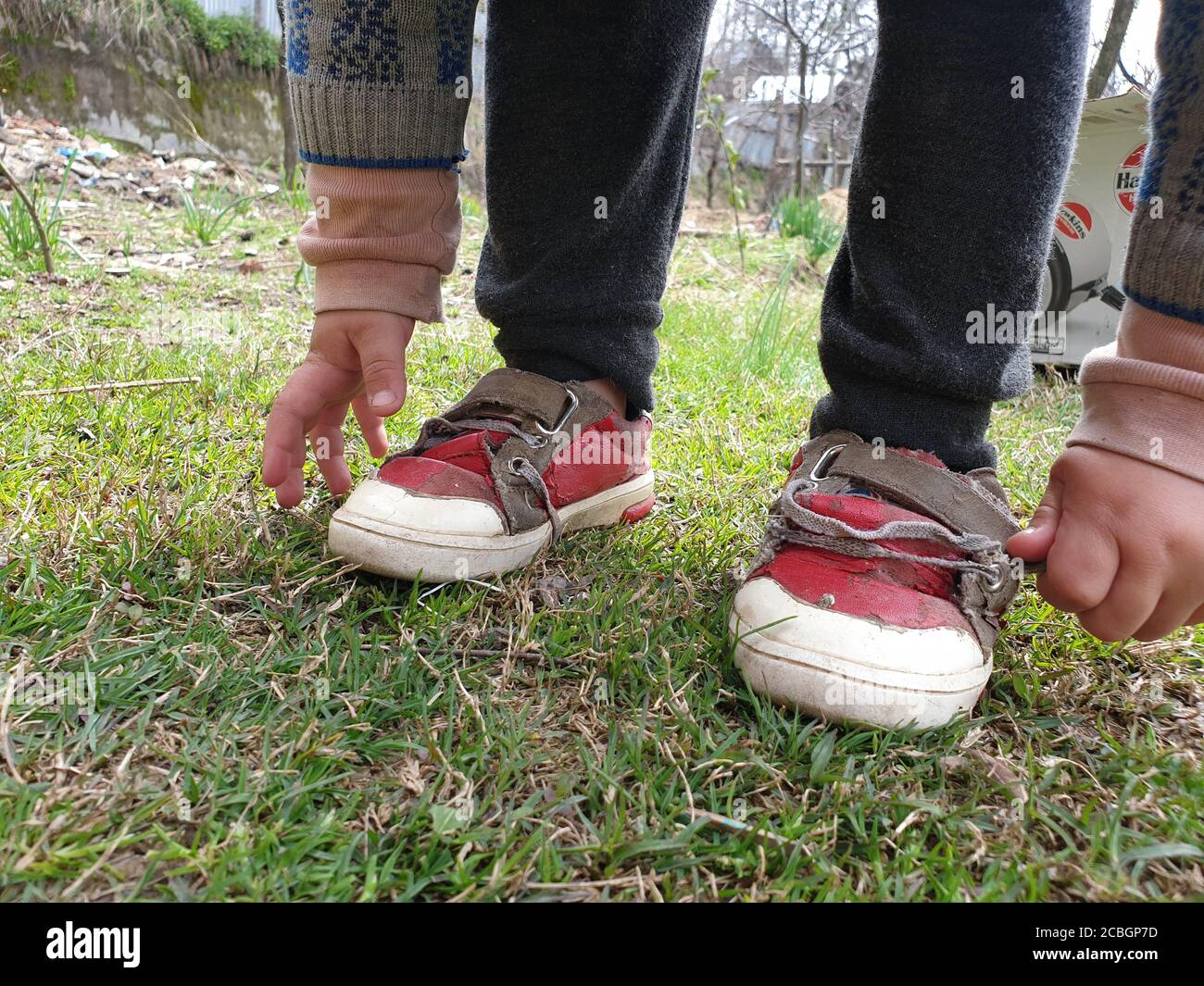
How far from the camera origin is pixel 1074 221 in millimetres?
2287

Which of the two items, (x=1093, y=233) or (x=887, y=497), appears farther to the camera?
(x=1093, y=233)

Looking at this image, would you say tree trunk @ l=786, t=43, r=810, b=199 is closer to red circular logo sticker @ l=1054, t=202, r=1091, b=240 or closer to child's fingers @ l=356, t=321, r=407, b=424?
red circular logo sticker @ l=1054, t=202, r=1091, b=240

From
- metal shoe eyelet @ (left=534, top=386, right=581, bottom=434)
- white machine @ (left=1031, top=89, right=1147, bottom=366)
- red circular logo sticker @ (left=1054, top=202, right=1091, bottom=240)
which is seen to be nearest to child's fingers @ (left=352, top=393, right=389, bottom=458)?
metal shoe eyelet @ (left=534, top=386, right=581, bottom=434)

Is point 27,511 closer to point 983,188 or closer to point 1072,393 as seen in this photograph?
point 983,188

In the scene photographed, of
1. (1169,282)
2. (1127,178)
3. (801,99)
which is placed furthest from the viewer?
(801,99)

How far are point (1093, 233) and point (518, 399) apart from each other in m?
1.98

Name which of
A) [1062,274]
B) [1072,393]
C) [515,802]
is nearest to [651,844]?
[515,802]

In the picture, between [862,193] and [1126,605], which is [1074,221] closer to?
[862,193]

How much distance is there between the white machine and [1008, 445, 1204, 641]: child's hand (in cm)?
170

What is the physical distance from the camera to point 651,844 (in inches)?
24.7

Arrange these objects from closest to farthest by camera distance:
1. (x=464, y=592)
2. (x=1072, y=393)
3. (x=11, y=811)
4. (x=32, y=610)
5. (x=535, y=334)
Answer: (x=11, y=811)
(x=32, y=610)
(x=464, y=592)
(x=535, y=334)
(x=1072, y=393)

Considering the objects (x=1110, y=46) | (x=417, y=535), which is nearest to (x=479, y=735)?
(x=417, y=535)

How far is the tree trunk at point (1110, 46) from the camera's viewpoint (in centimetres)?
269

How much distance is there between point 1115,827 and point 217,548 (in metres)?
0.96
